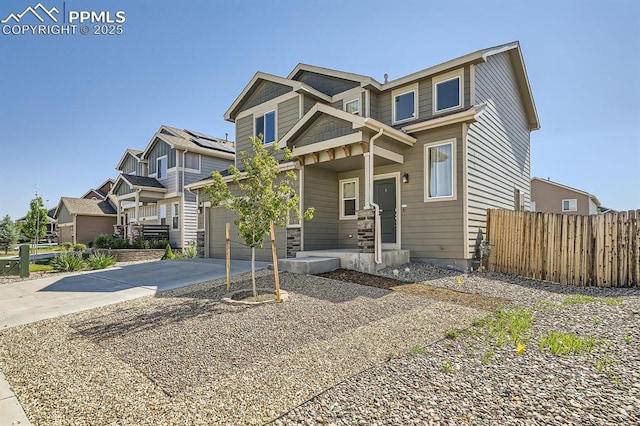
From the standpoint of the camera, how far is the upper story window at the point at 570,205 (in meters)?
26.0

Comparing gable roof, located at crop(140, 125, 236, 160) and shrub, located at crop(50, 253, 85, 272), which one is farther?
gable roof, located at crop(140, 125, 236, 160)

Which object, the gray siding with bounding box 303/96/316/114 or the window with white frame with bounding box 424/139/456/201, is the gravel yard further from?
the gray siding with bounding box 303/96/316/114

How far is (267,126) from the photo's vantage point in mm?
12852

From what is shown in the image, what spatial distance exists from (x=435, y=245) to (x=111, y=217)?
86.8ft

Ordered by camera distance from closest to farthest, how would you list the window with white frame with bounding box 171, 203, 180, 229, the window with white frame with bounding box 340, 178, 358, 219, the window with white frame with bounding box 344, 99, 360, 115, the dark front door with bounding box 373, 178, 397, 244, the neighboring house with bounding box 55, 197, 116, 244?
the dark front door with bounding box 373, 178, 397, 244 → the window with white frame with bounding box 340, 178, 358, 219 → the window with white frame with bounding box 344, 99, 360, 115 → the window with white frame with bounding box 171, 203, 180, 229 → the neighboring house with bounding box 55, 197, 116, 244

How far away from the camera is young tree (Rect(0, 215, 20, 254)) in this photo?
25219 millimetres

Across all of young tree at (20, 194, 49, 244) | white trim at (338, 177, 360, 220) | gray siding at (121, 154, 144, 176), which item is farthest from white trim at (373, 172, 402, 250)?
young tree at (20, 194, 49, 244)

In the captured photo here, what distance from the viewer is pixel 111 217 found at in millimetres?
26812

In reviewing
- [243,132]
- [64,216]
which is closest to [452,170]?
[243,132]

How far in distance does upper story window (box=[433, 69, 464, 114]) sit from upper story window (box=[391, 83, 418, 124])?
621 millimetres

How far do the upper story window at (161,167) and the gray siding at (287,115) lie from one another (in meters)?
10.7

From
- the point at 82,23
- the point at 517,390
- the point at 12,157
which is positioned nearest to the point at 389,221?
the point at 517,390

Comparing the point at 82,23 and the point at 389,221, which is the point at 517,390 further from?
the point at 82,23

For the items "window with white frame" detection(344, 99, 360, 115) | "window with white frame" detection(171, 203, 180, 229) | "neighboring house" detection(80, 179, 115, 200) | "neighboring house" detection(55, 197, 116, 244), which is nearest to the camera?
"window with white frame" detection(344, 99, 360, 115)
